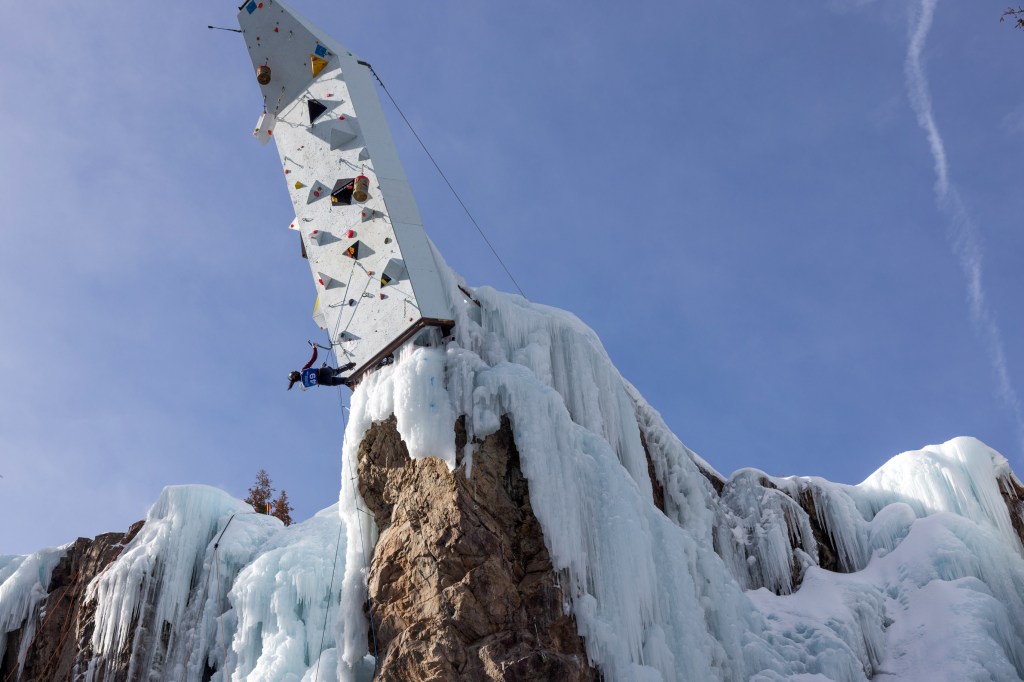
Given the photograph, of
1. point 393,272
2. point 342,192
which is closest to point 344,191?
point 342,192

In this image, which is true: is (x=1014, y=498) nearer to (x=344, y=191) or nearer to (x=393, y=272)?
(x=393, y=272)

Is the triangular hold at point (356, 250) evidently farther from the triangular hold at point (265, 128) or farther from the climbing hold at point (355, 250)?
the triangular hold at point (265, 128)

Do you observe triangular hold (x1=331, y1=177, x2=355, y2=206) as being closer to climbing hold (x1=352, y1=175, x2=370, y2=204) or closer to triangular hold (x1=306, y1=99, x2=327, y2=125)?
climbing hold (x1=352, y1=175, x2=370, y2=204)

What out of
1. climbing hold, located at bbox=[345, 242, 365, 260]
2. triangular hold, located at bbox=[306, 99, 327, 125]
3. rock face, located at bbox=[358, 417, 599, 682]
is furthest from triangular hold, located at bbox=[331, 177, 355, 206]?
rock face, located at bbox=[358, 417, 599, 682]

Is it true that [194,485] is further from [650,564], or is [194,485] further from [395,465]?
[650,564]

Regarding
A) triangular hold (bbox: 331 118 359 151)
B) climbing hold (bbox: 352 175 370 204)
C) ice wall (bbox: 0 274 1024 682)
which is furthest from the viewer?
triangular hold (bbox: 331 118 359 151)

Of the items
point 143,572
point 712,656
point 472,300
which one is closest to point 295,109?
point 472,300

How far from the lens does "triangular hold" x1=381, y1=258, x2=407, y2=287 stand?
16.8m

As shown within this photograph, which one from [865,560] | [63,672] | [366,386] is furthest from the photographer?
[865,560]

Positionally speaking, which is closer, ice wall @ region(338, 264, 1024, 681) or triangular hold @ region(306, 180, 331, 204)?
ice wall @ region(338, 264, 1024, 681)

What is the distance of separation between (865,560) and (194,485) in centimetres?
1387

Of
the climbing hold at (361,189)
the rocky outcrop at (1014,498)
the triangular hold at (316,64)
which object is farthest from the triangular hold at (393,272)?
the rocky outcrop at (1014,498)

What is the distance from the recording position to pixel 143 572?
18.9m

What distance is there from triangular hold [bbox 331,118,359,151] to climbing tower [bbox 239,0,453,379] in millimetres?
18
